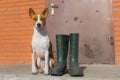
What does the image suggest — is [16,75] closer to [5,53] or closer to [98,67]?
[98,67]

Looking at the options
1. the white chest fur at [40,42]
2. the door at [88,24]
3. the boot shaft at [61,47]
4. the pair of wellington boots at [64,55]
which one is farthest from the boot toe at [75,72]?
the door at [88,24]

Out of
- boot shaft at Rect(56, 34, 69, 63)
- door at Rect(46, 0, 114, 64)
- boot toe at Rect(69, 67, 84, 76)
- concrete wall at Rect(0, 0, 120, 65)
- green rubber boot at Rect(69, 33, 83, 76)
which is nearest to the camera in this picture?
boot toe at Rect(69, 67, 84, 76)

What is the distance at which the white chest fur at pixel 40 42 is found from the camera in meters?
5.38

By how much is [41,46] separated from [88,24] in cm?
165

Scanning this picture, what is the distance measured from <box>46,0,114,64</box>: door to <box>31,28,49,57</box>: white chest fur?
149 centimetres

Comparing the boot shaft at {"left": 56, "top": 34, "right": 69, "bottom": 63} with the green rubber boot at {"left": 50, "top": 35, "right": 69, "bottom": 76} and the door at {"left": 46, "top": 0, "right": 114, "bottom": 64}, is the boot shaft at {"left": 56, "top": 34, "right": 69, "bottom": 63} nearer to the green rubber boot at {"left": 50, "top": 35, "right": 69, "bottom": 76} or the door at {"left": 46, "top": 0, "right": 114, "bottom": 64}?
the green rubber boot at {"left": 50, "top": 35, "right": 69, "bottom": 76}

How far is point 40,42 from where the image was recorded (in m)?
5.39

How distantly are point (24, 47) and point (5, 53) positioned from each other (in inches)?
22.4

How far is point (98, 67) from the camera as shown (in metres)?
6.20

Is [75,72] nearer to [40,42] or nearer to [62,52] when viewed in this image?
[62,52]

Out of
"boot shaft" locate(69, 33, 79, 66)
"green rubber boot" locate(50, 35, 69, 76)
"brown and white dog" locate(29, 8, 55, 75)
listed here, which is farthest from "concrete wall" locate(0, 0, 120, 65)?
"boot shaft" locate(69, 33, 79, 66)

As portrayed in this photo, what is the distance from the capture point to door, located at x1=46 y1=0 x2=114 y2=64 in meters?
6.48

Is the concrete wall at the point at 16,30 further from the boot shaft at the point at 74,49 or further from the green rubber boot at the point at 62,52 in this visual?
the boot shaft at the point at 74,49

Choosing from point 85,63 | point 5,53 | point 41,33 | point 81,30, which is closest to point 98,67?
point 85,63
